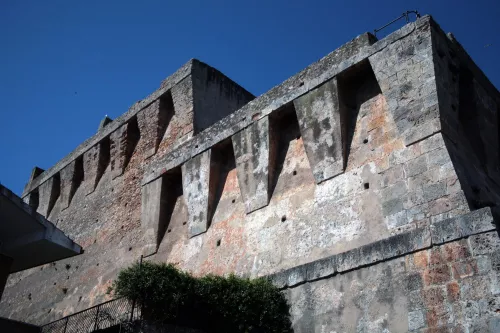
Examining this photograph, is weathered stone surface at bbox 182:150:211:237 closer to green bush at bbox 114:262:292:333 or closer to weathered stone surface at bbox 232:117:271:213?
weathered stone surface at bbox 232:117:271:213

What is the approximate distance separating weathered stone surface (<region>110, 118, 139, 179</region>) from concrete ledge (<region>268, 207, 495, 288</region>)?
8.25 m

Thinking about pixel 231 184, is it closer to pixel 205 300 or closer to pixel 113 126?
pixel 205 300

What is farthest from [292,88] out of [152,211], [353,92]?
[152,211]

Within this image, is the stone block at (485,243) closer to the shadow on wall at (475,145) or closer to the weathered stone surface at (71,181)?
the shadow on wall at (475,145)

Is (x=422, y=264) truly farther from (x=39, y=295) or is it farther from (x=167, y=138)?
(x=39, y=295)

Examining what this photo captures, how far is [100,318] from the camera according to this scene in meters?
8.76

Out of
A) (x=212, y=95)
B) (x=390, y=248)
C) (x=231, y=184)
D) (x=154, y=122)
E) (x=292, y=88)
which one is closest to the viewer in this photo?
(x=390, y=248)

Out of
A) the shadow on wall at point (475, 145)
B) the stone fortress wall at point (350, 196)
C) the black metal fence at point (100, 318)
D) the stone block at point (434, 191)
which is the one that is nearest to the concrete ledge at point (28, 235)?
the black metal fence at point (100, 318)

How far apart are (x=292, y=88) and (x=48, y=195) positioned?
476 inches

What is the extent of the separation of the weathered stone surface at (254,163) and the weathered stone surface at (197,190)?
951 mm

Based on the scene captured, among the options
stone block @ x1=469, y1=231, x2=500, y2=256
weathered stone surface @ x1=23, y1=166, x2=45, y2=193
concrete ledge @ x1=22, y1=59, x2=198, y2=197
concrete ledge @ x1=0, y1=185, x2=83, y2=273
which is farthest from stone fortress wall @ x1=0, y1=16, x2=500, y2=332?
weathered stone surface @ x1=23, y1=166, x2=45, y2=193

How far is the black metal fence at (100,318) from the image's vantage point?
809cm

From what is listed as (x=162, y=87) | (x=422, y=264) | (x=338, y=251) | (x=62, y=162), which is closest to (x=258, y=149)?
(x=338, y=251)

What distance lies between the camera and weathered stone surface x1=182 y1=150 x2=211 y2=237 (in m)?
11.2
